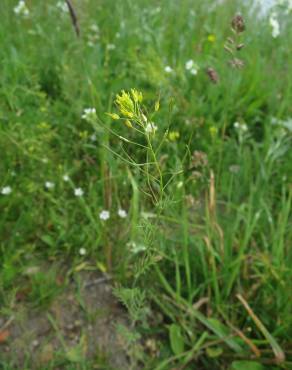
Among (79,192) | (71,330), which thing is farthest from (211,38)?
(71,330)

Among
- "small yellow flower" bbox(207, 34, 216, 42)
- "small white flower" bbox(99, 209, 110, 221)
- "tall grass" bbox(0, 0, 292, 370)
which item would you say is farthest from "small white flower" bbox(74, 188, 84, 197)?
"small yellow flower" bbox(207, 34, 216, 42)

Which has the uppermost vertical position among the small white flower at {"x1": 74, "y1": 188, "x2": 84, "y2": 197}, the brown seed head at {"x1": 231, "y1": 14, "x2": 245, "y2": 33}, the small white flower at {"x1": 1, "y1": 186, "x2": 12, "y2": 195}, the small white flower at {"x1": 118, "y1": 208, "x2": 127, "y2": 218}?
the brown seed head at {"x1": 231, "y1": 14, "x2": 245, "y2": 33}

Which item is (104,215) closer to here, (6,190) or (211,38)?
(6,190)

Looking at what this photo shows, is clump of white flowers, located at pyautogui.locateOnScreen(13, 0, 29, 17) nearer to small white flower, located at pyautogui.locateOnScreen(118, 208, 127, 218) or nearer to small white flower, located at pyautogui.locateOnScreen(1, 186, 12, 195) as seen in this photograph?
small white flower, located at pyautogui.locateOnScreen(1, 186, 12, 195)

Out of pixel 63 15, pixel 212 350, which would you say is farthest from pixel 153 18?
pixel 212 350

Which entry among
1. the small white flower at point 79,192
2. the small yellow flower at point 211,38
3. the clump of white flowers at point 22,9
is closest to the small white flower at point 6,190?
the small white flower at point 79,192
